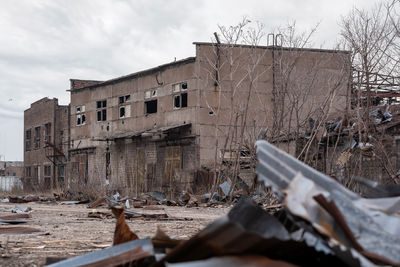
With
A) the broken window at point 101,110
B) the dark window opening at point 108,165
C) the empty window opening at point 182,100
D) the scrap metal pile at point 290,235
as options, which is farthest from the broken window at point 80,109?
the scrap metal pile at point 290,235

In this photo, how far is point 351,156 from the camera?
11016 mm

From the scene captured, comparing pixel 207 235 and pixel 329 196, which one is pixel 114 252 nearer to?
pixel 207 235

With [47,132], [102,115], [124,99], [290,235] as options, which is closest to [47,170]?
[47,132]

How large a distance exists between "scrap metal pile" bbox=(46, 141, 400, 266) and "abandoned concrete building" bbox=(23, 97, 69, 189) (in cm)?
2748

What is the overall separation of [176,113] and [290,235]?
19990mm

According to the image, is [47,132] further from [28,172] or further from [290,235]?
[290,235]

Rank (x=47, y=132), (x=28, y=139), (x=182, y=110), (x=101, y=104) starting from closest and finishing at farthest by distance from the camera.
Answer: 1. (x=182, y=110)
2. (x=101, y=104)
3. (x=47, y=132)
4. (x=28, y=139)

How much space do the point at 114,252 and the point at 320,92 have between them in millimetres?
18163

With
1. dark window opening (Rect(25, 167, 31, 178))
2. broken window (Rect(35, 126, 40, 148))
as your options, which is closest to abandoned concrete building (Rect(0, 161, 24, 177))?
dark window opening (Rect(25, 167, 31, 178))

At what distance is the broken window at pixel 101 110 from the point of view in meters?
26.5

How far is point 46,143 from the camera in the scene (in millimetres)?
29328

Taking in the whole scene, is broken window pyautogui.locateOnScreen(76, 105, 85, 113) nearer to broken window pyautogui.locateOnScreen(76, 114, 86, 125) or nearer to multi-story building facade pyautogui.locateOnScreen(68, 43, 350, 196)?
broken window pyautogui.locateOnScreen(76, 114, 86, 125)

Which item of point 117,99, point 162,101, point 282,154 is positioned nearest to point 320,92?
point 162,101

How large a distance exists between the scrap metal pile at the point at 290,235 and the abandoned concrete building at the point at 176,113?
13963 millimetres
